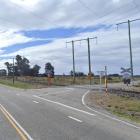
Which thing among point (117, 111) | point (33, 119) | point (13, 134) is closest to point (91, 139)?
point (13, 134)

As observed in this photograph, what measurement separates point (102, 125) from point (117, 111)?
25.3 ft

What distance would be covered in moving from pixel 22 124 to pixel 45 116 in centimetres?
386

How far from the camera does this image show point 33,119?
22328 mm

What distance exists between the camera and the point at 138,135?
1596 centimetres

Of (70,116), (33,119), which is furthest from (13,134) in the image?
(70,116)

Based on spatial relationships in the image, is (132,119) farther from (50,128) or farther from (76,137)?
(76,137)

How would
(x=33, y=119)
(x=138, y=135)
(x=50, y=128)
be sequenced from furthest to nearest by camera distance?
(x=33, y=119)
(x=50, y=128)
(x=138, y=135)

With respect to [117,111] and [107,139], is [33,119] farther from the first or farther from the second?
[107,139]

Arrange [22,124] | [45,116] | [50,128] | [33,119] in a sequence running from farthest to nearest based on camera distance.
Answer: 1. [45,116]
2. [33,119]
3. [22,124]
4. [50,128]

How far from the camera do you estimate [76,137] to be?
1538cm

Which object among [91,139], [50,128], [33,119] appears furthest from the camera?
[33,119]

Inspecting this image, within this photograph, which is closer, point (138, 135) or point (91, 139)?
point (91, 139)

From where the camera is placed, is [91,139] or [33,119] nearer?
[91,139]

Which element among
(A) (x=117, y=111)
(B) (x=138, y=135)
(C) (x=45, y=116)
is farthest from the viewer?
(A) (x=117, y=111)
